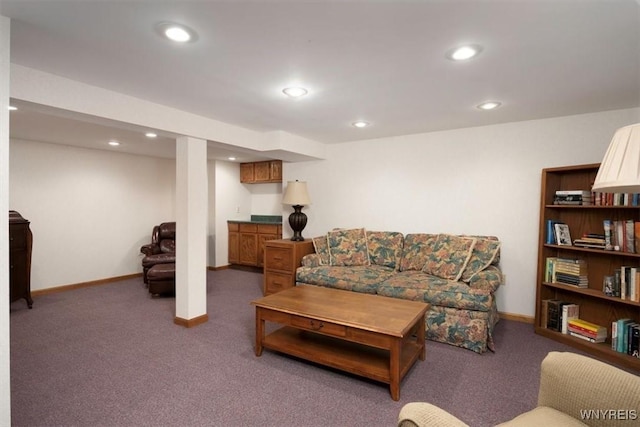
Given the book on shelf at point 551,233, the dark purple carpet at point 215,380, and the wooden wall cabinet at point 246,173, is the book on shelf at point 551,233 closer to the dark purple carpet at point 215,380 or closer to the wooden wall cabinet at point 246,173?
the dark purple carpet at point 215,380

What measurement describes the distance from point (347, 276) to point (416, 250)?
90 centimetres

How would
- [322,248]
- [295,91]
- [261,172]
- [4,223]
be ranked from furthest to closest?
[261,172]
[322,248]
[295,91]
[4,223]

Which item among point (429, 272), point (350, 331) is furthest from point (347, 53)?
point (429, 272)

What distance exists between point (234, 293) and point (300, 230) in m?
1.30

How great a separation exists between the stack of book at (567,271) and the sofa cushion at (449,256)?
0.73 m

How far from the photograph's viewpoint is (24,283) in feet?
12.4

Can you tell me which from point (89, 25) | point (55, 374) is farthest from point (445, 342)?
point (89, 25)

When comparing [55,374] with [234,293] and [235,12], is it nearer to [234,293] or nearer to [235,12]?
[234,293]

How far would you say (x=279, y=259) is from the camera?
4293 mm

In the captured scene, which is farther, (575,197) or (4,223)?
(575,197)

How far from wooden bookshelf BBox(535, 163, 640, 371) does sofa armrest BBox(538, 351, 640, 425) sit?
1.79 metres

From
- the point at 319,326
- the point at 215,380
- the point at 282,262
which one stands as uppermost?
the point at 282,262

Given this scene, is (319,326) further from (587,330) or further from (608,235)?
(608,235)

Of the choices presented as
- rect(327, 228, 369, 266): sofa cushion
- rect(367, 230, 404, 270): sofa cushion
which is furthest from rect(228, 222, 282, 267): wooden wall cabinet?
rect(367, 230, 404, 270): sofa cushion
